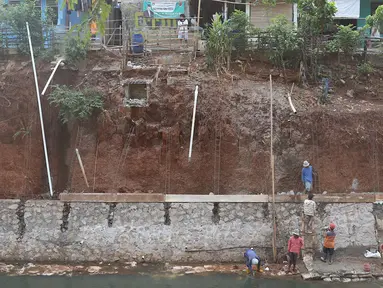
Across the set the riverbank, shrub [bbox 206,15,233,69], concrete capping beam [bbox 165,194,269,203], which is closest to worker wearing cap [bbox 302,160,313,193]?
concrete capping beam [bbox 165,194,269,203]

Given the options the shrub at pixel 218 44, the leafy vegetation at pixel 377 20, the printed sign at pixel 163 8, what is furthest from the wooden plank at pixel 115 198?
the leafy vegetation at pixel 377 20

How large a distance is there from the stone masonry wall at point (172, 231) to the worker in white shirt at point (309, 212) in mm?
353

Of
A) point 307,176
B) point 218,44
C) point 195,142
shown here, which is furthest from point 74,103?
point 307,176

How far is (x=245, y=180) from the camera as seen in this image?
1286 centimetres

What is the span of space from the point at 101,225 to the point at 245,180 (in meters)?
4.42

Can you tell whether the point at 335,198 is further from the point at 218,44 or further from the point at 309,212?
the point at 218,44

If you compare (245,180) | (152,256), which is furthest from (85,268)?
(245,180)

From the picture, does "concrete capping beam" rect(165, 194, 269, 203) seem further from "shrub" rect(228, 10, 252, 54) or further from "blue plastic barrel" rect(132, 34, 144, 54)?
"blue plastic barrel" rect(132, 34, 144, 54)

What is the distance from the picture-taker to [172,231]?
38.1 ft

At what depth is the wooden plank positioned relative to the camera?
11.7m

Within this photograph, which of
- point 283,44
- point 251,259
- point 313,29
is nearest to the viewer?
point 251,259

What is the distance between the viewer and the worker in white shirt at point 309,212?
1096cm

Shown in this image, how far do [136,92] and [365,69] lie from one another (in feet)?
26.8

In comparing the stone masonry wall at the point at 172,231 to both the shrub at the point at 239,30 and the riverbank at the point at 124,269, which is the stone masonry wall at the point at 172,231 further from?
the shrub at the point at 239,30
